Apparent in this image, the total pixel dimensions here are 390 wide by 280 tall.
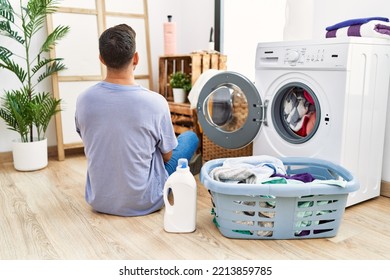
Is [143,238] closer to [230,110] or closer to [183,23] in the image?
[230,110]

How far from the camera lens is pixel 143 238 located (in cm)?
165

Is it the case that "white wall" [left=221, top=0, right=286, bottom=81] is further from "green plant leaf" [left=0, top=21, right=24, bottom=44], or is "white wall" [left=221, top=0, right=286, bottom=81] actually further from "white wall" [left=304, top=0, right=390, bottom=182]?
"green plant leaf" [left=0, top=21, right=24, bottom=44]

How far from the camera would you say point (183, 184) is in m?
1.64

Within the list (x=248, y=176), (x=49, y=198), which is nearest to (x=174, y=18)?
(x=49, y=198)

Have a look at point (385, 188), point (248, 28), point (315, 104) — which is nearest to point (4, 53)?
point (248, 28)

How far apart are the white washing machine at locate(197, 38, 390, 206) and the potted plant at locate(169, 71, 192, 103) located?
71 cm

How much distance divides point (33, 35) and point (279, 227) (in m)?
2.49

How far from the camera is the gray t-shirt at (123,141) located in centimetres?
171

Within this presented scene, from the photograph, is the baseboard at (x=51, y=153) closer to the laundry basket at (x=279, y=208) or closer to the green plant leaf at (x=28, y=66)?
the green plant leaf at (x=28, y=66)

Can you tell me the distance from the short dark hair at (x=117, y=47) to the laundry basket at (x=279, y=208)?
639 mm

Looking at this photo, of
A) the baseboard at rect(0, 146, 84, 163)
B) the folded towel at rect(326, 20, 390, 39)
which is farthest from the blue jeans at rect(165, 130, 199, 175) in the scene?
the baseboard at rect(0, 146, 84, 163)

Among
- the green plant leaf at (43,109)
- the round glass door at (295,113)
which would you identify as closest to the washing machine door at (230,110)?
the round glass door at (295,113)

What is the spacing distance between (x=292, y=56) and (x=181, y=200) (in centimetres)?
96

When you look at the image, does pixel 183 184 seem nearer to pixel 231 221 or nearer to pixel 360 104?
pixel 231 221
